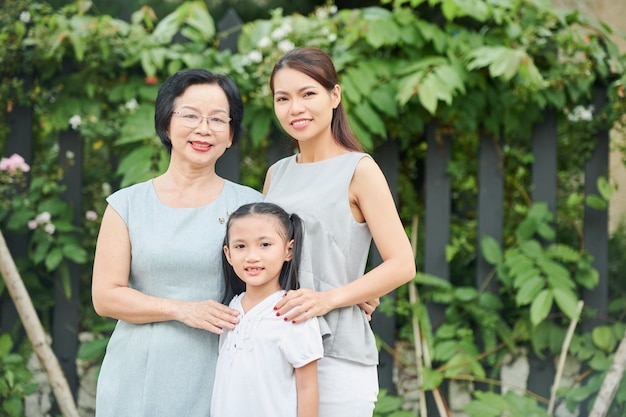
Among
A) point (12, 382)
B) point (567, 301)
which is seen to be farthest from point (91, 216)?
point (567, 301)

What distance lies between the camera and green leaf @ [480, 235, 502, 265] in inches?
140

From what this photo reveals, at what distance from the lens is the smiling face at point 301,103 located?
6.75ft

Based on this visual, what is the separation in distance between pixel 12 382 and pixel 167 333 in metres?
1.58

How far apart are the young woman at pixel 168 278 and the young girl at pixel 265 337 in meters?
0.11

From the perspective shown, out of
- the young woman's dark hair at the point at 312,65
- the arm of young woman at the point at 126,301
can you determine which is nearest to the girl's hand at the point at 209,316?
the arm of young woman at the point at 126,301

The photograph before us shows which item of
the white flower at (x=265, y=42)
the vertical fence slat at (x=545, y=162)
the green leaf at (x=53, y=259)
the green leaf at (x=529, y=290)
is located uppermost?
the white flower at (x=265, y=42)

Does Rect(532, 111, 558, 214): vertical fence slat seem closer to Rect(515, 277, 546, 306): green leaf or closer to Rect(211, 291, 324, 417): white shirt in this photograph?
Rect(515, 277, 546, 306): green leaf

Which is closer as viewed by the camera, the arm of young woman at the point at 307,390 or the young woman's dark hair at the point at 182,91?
the arm of young woman at the point at 307,390

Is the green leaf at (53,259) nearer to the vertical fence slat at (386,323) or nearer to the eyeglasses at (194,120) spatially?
the vertical fence slat at (386,323)

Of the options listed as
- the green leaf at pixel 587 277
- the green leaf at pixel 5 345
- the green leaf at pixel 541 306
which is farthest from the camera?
the green leaf at pixel 587 277

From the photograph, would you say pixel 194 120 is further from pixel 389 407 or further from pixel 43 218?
pixel 389 407

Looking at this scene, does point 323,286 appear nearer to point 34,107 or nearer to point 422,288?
point 422,288

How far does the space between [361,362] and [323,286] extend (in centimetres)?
22

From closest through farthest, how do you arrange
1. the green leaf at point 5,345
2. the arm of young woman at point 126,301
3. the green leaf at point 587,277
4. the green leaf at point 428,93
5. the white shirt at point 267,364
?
the white shirt at point 267,364 → the arm of young woman at point 126,301 → the green leaf at point 428,93 → the green leaf at point 5,345 → the green leaf at point 587,277
